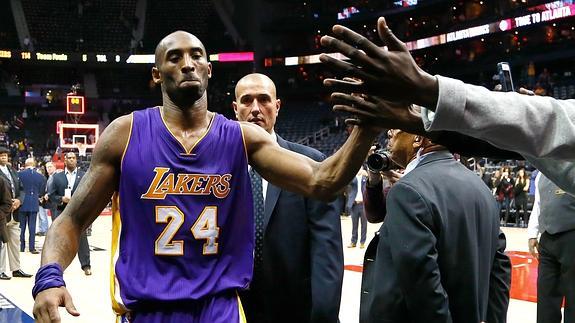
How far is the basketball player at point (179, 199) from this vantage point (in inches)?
100

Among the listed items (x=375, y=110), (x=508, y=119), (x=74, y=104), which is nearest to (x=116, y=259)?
(x=375, y=110)

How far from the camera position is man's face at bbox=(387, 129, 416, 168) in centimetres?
306

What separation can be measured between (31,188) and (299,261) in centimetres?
954

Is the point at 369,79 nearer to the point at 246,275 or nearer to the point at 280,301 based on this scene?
the point at 246,275

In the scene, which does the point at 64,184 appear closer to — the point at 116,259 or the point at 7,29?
the point at 116,259

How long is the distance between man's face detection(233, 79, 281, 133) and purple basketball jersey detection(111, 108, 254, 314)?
691 millimetres

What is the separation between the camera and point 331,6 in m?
40.5

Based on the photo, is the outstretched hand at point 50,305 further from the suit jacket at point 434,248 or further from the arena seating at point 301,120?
the arena seating at point 301,120

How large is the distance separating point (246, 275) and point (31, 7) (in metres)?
39.0

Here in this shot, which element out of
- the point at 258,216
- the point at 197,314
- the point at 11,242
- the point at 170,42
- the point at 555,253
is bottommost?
the point at 11,242

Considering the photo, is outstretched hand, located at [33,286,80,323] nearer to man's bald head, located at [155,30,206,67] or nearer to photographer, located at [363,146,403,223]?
man's bald head, located at [155,30,206,67]

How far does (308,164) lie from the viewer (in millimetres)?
2561

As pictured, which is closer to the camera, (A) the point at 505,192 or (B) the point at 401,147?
(B) the point at 401,147

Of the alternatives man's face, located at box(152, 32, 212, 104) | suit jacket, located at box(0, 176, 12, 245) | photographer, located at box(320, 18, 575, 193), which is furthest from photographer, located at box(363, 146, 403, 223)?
suit jacket, located at box(0, 176, 12, 245)
